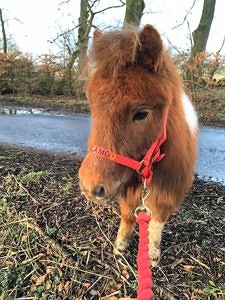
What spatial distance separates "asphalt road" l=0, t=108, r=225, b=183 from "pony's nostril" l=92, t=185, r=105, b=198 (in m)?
3.86

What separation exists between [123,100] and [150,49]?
41 centimetres

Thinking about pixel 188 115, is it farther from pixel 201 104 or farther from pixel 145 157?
pixel 201 104

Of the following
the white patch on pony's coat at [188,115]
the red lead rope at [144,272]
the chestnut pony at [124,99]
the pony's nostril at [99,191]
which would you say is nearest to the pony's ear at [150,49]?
the chestnut pony at [124,99]

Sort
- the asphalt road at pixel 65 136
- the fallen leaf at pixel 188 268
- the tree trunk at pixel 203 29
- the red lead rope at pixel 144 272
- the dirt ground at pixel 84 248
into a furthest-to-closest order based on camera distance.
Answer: the tree trunk at pixel 203 29 → the asphalt road at pixel 65 136 → the fallen leaf at pixel 188 268 → the dirt ground at pixel 84 248 → the red lead rope at pixel 144 272

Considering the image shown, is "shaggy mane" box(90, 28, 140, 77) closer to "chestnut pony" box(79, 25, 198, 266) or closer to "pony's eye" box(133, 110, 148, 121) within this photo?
"chestnut pony" box(79, 25, 198, 266)

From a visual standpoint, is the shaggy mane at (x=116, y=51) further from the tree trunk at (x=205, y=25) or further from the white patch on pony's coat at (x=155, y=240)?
the tree trunk at (x=205, y=25)

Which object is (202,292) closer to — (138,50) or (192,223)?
(192,223)

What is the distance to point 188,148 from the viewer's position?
10.1 ft

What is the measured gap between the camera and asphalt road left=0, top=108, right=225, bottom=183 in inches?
261

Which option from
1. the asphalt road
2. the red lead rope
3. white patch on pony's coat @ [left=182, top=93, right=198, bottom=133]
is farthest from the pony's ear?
the asphalt road

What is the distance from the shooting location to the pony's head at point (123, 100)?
2.27 meters

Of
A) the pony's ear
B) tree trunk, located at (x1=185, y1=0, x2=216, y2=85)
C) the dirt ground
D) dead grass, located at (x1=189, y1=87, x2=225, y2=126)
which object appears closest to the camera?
the pony's ear

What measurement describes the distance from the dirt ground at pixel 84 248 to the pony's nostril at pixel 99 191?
3.55 feet

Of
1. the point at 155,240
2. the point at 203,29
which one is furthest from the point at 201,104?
the point at 155,240
